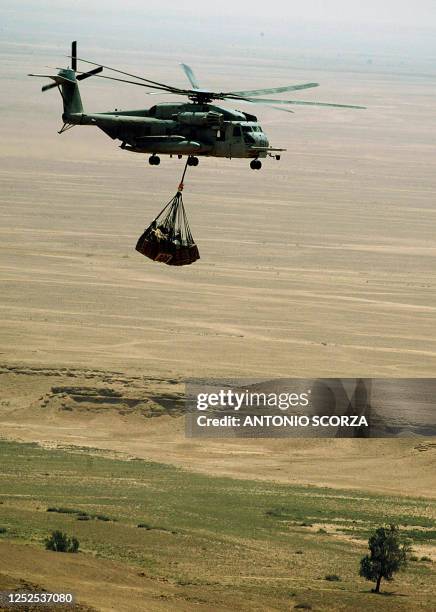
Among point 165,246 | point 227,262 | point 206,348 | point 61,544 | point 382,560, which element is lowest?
point 61,544

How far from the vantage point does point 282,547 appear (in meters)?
37.4

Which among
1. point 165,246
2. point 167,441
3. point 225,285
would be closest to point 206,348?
point 167,441

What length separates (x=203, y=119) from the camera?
30.5 m

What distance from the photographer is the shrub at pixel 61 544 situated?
34188 mm

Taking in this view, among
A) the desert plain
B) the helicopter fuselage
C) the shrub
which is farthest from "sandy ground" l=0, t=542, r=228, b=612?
the helicopter fuselage

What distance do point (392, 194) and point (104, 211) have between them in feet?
77.3

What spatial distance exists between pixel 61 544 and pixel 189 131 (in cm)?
1007

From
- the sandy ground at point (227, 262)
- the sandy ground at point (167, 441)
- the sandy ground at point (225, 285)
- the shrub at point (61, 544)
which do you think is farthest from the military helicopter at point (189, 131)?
the sandy ground at point (227, 262)

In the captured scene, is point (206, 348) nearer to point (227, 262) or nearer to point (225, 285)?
point (225, 285)

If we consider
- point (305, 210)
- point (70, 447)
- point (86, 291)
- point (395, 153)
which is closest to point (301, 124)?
point (395, 153)

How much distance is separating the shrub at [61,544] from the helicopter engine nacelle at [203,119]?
1023 cm

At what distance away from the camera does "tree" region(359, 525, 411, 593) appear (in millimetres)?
34562

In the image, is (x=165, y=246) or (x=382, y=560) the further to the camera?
(x=382, y=560)

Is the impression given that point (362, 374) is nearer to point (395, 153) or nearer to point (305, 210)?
point (305, 210)
